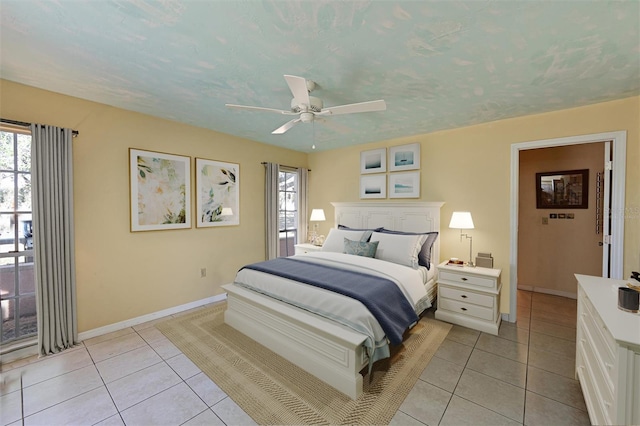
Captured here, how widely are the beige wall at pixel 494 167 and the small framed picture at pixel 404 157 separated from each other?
0.30ft

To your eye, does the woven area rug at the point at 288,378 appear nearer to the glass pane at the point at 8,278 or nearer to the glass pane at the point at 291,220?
the glass pane at the point at 8,278

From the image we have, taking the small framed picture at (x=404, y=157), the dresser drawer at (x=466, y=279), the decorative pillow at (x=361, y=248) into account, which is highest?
the small framed picture at (x=404, y=157)

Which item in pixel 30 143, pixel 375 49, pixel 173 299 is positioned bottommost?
pixel 173 299

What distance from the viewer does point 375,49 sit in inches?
70.2

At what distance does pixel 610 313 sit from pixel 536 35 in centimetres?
172

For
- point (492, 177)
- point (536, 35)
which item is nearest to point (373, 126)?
point (492, 177)

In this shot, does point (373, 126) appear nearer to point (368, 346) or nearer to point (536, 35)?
point (536, 35)

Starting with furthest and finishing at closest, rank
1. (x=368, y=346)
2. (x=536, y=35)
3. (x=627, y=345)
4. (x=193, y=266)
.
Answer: (x=193, y=266), (x=368, y=346), (x=536, y=35), (x=627, y=345)

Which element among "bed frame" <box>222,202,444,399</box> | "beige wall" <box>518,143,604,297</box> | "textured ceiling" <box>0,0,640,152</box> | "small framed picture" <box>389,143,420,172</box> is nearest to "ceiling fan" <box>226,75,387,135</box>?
"textured ceiling" <box>0,0,640,152</box>

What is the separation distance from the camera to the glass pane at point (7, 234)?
7.82 ft

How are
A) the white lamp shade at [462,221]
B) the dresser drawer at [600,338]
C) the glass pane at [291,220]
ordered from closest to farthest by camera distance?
the dresser drawer at [600,338] < the white lamp shade at [462,221] < the glass pane at [291,220]

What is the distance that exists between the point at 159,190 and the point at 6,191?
125 cm

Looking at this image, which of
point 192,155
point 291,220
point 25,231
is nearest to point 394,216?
point 291,220

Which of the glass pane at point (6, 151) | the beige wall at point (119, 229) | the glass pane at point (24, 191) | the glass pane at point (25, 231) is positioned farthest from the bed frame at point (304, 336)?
the glass pane at point (6, 151)
